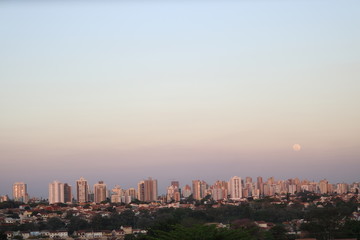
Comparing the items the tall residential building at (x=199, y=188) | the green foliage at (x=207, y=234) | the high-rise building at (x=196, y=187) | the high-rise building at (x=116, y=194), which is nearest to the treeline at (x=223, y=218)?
the green foliage at (x=207, y=234)

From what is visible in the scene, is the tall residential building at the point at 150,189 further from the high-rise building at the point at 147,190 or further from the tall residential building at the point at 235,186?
the tall residential building at the point at 235,186

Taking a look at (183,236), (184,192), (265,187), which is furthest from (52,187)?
(183,236)

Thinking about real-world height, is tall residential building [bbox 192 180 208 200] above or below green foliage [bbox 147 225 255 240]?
below

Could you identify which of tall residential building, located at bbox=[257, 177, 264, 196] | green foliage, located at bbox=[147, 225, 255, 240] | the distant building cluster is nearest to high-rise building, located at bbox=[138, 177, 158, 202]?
the distant building cluster

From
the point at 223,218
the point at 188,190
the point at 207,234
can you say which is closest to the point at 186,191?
the point at 188,190

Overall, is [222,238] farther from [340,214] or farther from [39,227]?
[39,227]

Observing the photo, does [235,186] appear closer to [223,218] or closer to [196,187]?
[196,187]

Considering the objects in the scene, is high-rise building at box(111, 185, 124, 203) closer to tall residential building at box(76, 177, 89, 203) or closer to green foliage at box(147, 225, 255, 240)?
tall residential building at box(76, 177, 89, 203)
